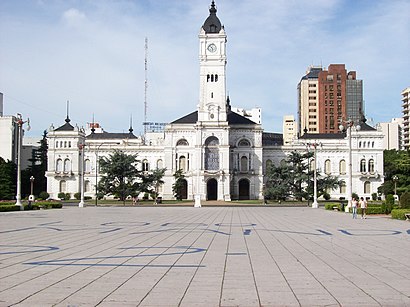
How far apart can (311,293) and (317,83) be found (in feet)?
534

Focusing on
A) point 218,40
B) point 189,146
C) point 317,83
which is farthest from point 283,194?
point 317,83

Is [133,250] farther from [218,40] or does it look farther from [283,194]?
[218,40]

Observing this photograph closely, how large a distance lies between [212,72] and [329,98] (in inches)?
2918

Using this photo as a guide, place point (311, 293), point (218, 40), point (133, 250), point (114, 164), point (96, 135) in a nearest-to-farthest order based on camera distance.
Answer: point (311, 293), point (133, 250), point (114, 164), point (218, 40), point (96, 135)

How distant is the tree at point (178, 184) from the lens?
92.6 metres

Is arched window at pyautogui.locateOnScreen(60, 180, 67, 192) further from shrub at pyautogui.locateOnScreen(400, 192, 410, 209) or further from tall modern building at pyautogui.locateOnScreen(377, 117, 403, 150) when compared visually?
tall modern building at pyautogui.locateOnScreen(377, 117, 403, 150)

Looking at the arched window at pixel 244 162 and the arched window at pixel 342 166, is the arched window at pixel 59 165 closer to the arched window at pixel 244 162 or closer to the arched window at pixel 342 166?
the arched window at pixel 244 162

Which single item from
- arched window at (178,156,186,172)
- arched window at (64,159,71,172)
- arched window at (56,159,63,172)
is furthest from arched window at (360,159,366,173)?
arched window at (56,159,63,172)

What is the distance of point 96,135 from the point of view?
113 metres

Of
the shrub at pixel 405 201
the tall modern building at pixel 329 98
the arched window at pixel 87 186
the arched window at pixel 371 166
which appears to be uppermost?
the tall modern building at pixel 329 98

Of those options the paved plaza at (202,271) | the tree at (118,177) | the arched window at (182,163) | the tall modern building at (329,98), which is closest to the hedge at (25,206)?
the tree at (118,177)

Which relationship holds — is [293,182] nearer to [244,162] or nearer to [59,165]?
[244,162]

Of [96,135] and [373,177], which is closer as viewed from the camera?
[373,177]

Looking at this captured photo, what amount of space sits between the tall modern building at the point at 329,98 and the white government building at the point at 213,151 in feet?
176
